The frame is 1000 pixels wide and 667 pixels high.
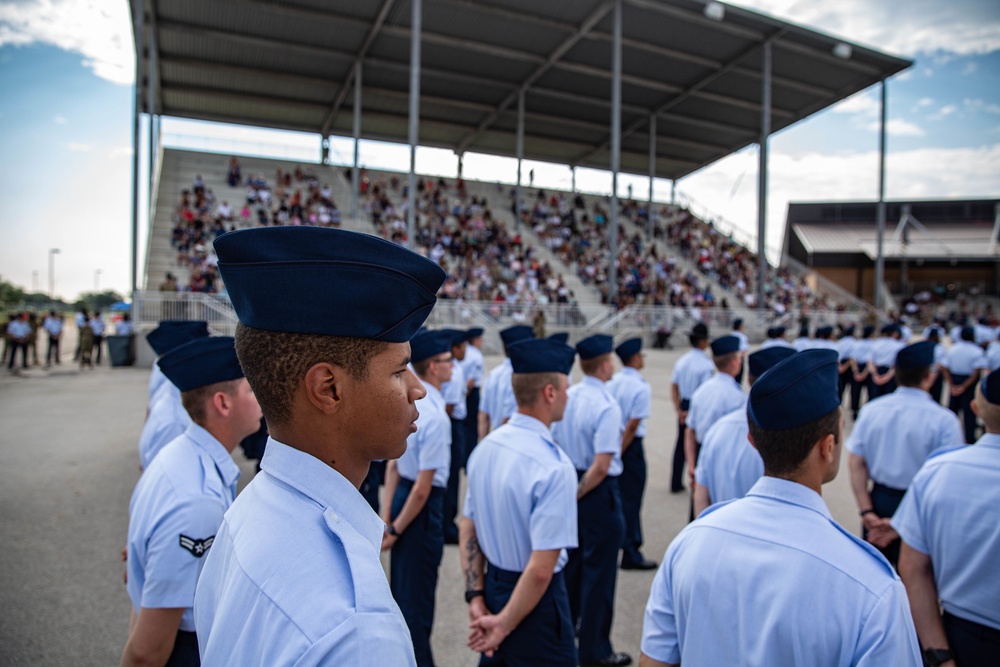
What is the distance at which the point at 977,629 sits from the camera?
2295 millimetres

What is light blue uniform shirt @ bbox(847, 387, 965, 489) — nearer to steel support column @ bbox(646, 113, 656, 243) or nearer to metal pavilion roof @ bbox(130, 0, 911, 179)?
metal pavilion roof @ bbox(130, 0, 911, 179)

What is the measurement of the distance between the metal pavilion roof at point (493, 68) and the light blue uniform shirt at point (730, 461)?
73.5 feet

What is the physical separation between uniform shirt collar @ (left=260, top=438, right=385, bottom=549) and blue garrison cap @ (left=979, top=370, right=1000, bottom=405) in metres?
2.65

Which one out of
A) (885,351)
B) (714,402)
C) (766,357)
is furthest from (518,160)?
(766,357)

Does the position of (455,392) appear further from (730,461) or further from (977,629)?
(977,629)

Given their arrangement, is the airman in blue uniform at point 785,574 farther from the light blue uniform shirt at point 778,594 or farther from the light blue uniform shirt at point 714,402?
the light blue uniform shirt at point 714,402

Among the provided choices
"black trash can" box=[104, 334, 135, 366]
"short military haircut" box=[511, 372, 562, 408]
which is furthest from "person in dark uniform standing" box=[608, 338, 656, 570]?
"black trash can" box=[104, 334, 135, 366]

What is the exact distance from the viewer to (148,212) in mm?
23859

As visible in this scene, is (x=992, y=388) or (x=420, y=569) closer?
(x=992, y=388)

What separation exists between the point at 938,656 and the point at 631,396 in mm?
3350

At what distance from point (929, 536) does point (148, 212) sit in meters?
27.0

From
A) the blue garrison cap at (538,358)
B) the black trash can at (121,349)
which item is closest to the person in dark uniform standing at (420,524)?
the blue garrison cap at (538,358)

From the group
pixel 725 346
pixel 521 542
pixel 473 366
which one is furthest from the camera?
pixel 473 366

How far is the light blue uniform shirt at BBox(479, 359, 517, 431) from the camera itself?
589cm
